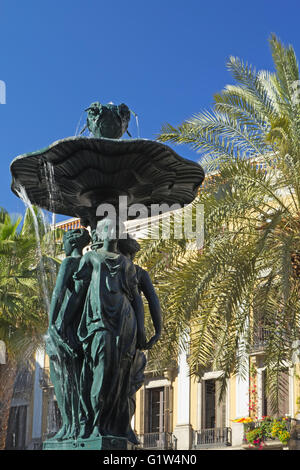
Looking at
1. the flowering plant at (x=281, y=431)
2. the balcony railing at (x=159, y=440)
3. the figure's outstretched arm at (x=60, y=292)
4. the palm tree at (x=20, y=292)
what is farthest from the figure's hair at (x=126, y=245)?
the balcony railing at (x=159, y=440)

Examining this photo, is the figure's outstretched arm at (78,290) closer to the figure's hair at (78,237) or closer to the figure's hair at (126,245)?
the figure's hair at (78,237)

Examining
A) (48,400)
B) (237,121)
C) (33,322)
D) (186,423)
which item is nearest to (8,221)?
(33,322)

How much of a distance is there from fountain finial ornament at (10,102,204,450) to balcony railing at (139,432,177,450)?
25290 mm

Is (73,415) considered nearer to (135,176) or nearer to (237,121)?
(135,176)

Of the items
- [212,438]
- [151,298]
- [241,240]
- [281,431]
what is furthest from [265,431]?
[151,298]

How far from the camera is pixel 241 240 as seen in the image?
15391mm

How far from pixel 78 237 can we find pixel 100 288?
0.61m

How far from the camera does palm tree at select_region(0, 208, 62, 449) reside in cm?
2248

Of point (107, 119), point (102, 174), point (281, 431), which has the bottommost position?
point (281, 431)

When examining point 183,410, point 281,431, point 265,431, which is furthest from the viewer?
point 183,410

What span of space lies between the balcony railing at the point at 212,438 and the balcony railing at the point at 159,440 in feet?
3.47

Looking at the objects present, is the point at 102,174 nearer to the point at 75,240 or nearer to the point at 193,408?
the point at 75,240

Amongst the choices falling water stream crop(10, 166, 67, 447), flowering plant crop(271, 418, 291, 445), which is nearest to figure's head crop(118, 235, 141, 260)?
falling water stream crop(10, 166, 67, 447)
